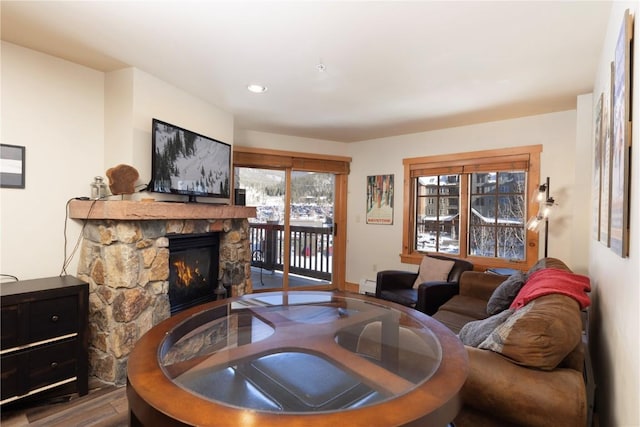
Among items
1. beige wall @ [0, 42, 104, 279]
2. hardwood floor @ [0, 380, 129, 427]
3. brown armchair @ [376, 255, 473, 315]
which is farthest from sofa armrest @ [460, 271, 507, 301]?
beige wall @ [0, 42, 104, 279]

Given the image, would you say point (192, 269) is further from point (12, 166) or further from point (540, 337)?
point (540, 337)

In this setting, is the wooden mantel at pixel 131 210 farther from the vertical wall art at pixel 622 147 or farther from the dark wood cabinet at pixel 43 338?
the vertical wall art at pixel 622 147

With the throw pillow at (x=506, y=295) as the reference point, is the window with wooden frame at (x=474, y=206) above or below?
above

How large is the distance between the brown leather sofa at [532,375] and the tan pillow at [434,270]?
7.08ft

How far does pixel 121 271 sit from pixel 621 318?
2.82 m

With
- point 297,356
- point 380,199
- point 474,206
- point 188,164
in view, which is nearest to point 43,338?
point 188,164

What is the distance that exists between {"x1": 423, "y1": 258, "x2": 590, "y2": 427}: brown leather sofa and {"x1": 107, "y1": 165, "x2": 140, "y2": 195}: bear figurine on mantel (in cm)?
247

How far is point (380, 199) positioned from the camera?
486 cm

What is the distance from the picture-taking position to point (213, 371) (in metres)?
1.16

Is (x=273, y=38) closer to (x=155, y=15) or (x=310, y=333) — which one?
(x=155, y=15)

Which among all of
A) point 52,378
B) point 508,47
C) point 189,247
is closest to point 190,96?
point 189,247

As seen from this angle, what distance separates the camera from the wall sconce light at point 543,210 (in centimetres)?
314

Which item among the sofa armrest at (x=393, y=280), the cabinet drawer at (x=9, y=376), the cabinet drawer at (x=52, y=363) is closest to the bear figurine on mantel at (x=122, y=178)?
the cabinet drawer at (x=52, y=363)

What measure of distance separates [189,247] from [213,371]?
2168 millimetres
